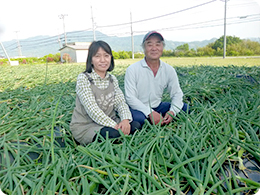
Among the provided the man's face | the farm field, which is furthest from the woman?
the man's face

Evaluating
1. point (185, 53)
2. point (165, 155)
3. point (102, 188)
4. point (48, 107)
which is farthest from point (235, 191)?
point (185, 53)

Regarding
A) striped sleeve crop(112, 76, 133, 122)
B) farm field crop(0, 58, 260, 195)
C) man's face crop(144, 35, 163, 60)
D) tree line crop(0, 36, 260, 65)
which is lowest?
farm field crop(0, 58, 260, 195)

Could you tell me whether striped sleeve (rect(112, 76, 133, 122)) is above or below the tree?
below

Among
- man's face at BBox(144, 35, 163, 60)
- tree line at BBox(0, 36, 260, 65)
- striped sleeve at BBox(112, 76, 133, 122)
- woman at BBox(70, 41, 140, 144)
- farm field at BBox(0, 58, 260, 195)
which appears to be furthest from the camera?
tree line at BBox(0, 36, 260, 65)

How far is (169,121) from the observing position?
5.04 ft

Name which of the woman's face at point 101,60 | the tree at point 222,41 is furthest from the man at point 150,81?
the tree at point 222,41

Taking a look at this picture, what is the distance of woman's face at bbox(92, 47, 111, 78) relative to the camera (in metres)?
1.38

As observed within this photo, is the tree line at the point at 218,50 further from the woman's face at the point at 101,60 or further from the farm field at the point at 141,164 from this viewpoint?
the farm field at the point at 141,164

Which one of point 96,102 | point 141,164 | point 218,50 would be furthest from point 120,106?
point 218,50

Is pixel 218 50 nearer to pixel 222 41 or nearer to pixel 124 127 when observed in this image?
pixel 222 41

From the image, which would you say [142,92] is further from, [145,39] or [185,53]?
[185,53]

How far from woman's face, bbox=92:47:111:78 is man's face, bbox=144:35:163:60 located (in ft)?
1.42

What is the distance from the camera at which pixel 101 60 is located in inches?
54.4

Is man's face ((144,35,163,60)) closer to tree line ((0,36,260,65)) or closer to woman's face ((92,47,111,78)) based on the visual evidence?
woman's face ((92,47,111,78))
